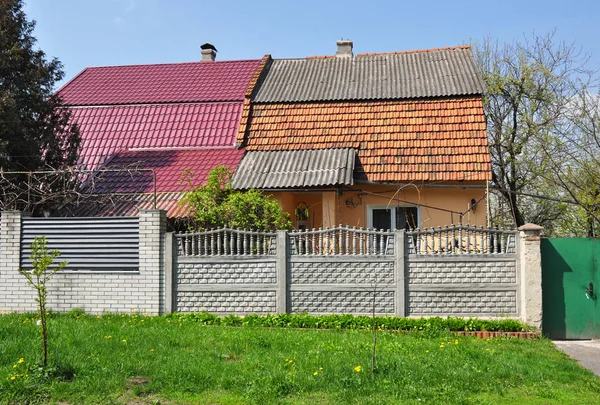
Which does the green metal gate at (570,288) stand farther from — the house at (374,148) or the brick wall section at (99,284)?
the brick wall section at (99,284)

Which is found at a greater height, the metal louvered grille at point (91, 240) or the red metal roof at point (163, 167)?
Answer: the red metal roof at point (163, 167)

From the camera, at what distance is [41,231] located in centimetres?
1113

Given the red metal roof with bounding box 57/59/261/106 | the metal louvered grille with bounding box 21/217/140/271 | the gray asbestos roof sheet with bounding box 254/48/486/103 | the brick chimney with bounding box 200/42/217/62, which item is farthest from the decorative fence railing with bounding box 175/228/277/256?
the brick chimney with bounding box 200/42/217/62

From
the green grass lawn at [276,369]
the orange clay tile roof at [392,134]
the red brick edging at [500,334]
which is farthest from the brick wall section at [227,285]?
the orange clay tile roof at [392,134]

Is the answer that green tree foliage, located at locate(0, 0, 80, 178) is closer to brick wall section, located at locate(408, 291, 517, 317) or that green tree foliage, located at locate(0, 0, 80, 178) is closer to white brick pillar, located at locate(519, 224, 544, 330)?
brick wall section, located at locate(408, 291, 517, 317)

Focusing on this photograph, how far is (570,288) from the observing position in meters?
9.83

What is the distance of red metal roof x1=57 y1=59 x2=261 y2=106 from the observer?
1814 centimetres

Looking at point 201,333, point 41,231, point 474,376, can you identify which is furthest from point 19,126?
point 474,376

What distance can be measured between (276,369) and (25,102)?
33.4 ft

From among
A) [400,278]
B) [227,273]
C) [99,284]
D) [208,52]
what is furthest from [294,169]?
[208,52]

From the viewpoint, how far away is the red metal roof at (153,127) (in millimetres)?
16500

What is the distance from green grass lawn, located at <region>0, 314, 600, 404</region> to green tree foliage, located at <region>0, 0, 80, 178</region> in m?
5.43

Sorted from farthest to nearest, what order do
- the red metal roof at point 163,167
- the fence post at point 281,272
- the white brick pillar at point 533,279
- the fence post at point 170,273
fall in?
the red metal roof at point 163,167, the fence post at point 170,273, the fence post at point 281,272, the white brick pillar at point 533,279

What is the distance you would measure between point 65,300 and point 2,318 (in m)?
1.14
